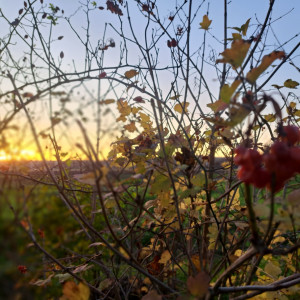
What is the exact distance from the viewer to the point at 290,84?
182 cm

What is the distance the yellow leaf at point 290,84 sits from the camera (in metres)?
1.80

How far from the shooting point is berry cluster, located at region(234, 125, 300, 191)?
556 mm

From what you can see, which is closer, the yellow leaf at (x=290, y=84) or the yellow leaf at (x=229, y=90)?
the yellow leaf at (x=229, y=90)

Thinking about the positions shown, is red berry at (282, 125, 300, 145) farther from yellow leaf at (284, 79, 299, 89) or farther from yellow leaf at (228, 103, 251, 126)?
yellow leaf at (284, 79, 299, 89)

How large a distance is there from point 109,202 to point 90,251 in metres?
2.05

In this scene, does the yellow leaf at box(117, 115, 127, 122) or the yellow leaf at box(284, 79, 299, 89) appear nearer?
the yellow leaf at box(284, 79, 299, 89)

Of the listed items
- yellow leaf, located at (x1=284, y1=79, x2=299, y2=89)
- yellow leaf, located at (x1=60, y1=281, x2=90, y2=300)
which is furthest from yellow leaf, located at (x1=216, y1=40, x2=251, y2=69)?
yellow leaf, located at (x1=284, y1=79, x2=299, y2=89)

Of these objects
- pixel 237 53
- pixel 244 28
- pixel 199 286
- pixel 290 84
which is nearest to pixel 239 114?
pixel 237 53

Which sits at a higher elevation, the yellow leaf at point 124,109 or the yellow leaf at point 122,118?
the yellow leaf at point 124,109

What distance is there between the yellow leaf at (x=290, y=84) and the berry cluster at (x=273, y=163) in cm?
127

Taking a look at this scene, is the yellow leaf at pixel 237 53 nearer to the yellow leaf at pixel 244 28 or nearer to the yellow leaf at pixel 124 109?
the yellow leaf at pixel 244 28

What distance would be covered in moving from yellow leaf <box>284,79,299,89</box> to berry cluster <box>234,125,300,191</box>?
1274 millimetres

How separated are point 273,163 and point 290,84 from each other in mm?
1462

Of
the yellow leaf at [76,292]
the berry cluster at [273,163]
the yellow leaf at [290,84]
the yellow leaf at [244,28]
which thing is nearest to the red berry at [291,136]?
the berry cluster at [273,163]
